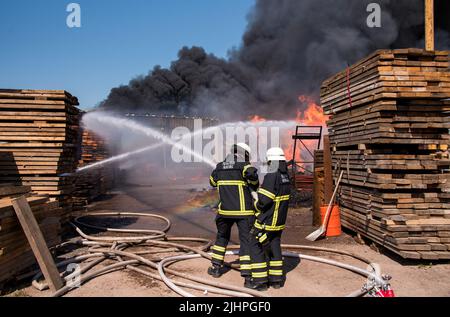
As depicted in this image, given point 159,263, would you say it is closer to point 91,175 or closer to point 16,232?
point 16,232

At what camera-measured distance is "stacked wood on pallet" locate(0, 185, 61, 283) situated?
5.02m

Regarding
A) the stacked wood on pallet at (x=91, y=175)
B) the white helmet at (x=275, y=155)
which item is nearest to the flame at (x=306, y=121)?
the stacked wood on pallet at (x=91, y=175)

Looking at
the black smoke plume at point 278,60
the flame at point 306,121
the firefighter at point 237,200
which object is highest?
the black smoke plume at point 278,60

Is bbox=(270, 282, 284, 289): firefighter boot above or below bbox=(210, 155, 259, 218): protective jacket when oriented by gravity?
below

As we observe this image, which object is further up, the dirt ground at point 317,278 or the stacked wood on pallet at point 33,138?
the stacked wood on pallet at point 33,138

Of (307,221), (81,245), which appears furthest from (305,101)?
(81,245)

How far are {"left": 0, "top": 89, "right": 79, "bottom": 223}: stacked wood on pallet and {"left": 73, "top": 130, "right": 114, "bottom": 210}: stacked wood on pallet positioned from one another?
4.11 metres

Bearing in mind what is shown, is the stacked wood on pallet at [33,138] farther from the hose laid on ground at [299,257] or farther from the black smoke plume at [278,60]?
the black smoke plume at [278,60]

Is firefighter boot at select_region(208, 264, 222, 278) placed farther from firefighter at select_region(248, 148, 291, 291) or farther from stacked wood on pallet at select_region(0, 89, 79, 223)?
stacked wood on pallet at select_region(0, 89, 79, 223)

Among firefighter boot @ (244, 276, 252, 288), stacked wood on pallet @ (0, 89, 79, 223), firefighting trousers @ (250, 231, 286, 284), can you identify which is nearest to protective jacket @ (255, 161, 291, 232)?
firefighting trousers @ (250, 231, 286, 284)

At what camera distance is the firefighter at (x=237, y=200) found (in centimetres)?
534

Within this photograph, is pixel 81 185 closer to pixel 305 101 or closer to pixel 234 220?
pixel 234 220

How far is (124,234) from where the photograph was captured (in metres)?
8.92

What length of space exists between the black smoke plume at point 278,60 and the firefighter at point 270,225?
77.5ft
